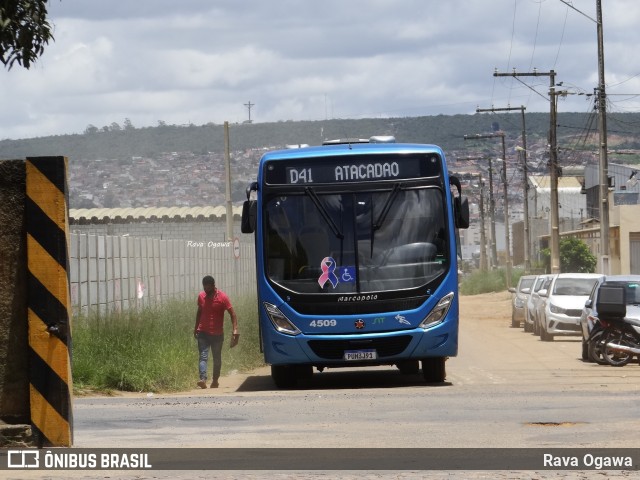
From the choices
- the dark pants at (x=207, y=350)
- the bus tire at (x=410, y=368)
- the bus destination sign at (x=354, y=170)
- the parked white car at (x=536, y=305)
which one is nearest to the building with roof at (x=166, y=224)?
the parked white car at (x=536, y=305)

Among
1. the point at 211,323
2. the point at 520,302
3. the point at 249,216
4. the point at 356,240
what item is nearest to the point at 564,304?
the point at 520,302

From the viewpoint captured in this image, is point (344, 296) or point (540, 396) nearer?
point (540, 396)

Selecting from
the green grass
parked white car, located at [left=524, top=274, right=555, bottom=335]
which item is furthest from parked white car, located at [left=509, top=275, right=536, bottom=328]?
the green grass

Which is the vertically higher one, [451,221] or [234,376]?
[451,221]

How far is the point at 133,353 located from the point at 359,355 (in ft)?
11.0

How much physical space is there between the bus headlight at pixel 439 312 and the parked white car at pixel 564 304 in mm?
15456

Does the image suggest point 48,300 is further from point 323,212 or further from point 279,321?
point 323,212

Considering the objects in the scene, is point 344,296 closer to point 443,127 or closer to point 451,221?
point 451,221

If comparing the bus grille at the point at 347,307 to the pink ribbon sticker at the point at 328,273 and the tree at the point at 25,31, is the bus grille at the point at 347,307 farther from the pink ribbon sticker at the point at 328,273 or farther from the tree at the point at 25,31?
the tree at the point at 25,31

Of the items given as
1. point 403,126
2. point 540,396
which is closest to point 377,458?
point 540,396

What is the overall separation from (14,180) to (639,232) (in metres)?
59.6

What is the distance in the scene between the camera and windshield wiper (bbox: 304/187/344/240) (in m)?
18.3

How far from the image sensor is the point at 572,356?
26.8 meters

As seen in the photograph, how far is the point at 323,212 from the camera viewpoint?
18469 millimetres
